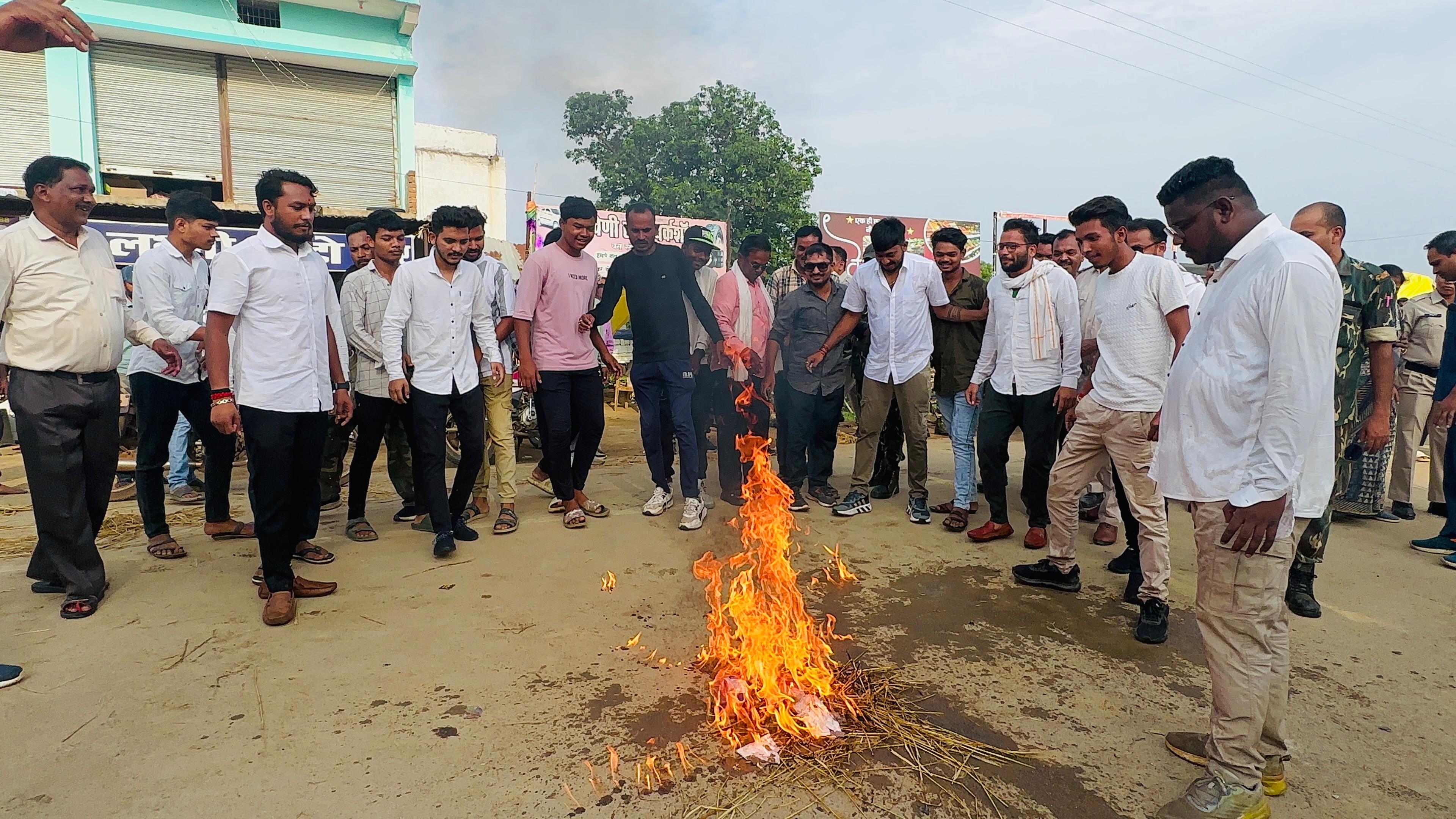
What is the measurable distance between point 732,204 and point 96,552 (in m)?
22.6

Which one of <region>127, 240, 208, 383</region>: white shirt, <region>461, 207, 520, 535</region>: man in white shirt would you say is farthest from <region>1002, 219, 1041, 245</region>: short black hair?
<region>127, 240, 208, 383</region>: white shirt

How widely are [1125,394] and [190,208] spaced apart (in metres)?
6.12

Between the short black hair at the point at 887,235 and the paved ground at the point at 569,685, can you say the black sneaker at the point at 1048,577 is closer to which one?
the paved ground at the point at 569,685

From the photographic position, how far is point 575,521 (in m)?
5.67

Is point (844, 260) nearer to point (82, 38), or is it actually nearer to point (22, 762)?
point (82, 38)

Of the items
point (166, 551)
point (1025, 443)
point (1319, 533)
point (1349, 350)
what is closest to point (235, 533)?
point (166, 551)

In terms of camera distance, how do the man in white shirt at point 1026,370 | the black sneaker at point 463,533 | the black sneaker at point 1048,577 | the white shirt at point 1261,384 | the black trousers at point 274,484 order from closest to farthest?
1. the white shirt at point 1261,384
2. the black trousers at point 274,484
3. the black sneaker at point 1048,577
4. the man in white shirt at point 1026,370
5. the black sneaker at point 463,533

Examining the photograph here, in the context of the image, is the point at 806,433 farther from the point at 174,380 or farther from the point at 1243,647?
the point at 174,380

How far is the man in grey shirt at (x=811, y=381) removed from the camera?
6406 millimetres

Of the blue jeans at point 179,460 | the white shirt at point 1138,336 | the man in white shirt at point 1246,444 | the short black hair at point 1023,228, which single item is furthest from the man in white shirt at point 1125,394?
the blue jeans at point 179,460

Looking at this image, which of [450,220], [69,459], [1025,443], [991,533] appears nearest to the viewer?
[69,459]

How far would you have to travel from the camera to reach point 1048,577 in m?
4.53

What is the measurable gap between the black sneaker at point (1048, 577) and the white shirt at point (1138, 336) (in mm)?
1063

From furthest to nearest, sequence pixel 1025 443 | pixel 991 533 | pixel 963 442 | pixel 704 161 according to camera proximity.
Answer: pixel 704 161, pixel 963 442, pixel 991 533, pixel 1025 443
